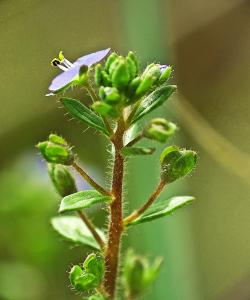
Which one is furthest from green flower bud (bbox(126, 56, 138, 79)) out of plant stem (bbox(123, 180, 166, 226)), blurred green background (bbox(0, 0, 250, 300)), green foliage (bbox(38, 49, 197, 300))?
blurred green background (bbox(0, 0, 250, 300))

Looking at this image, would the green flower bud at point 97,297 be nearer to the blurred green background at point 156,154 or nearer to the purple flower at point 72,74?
the purple flower at point 72,74

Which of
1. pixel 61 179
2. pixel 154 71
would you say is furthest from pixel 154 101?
pixel 61 179

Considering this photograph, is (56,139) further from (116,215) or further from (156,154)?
(156,154)

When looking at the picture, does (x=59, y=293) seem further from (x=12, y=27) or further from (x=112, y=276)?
(x=12, y=27)

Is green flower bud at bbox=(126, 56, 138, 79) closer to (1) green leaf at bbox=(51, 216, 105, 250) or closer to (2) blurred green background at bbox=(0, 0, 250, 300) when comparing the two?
(1) green leaf at bbox=(51, 216, 105, 250)

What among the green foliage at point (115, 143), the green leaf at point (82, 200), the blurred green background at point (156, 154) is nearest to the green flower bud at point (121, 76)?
the green foliage at point (115, 143)
